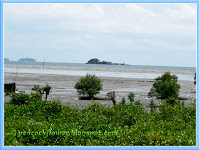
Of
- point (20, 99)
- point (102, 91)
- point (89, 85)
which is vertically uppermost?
point (89, 85)

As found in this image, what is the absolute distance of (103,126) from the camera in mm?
5570

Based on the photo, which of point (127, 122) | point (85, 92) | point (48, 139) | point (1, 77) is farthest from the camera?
point (85, 92)

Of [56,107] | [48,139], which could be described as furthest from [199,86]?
[56,107]

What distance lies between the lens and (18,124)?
5.62m

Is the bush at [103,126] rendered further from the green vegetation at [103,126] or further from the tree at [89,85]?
the tree at [89,85]

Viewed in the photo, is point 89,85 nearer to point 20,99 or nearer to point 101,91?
point 101,91

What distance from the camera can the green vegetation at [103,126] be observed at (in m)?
4.75

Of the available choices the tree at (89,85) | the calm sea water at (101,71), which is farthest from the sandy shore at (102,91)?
the calm sea water at (101,71)

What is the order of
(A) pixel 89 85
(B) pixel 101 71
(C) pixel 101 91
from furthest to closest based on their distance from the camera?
(B) pixel 101 71 → (C) pixel 101 91 → (A) pixel 89 85

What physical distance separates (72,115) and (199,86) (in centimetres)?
336

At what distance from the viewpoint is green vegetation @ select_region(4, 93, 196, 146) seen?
15.6ft

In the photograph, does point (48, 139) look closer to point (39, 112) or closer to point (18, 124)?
point (18, 124)

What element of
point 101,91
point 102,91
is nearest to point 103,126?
point 101,91

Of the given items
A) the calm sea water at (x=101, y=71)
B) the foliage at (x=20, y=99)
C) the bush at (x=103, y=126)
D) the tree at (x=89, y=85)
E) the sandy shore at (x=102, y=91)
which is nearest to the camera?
the bush at (x=103, y=126)
